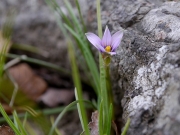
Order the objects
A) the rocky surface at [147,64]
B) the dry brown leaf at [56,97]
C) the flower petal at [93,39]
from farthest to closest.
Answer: the dry brown leaf at [56,97] → the flower petal at [93,39] → the rocky surface at [147,64]

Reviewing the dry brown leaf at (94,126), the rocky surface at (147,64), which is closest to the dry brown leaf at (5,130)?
the dry brown leaf at (94,126)

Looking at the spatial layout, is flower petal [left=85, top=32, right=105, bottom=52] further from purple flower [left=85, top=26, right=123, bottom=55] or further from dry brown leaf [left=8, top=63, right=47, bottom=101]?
dry brown leaf [left=8, top=63, right=47, bottom=101]

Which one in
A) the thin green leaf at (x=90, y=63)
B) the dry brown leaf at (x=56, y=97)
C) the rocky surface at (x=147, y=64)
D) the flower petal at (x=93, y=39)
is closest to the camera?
the rocky surface at (x=147, y=64)

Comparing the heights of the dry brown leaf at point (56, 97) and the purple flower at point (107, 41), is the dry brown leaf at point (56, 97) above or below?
below

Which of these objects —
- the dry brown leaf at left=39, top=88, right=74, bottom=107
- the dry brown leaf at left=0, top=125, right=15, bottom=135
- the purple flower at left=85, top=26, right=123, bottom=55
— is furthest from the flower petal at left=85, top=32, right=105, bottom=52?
the dry brown leaf at left=39, top=88, right=74, bottom=107

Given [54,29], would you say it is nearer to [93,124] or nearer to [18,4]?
[18,4]

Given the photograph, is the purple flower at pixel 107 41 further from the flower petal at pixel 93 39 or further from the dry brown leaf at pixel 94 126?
the dry brown leaf at pixel 94 126
